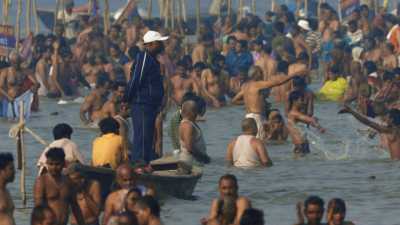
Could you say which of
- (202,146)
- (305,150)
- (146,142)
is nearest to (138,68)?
(146,142)

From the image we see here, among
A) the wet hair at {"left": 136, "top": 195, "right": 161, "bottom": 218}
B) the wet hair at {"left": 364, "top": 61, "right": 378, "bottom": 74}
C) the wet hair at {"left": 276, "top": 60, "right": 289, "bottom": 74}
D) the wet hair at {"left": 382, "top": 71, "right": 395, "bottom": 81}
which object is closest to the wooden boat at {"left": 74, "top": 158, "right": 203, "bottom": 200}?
the wet hair at {"left": 136, "top": 195, "right": 161, "bottom": 218}

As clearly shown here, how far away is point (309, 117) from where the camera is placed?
21266mm

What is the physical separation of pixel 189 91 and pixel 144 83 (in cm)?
945

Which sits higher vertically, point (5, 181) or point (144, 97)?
point (144, 97)

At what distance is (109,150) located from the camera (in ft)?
53.0

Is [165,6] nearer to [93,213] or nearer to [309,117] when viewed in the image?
[309,117]

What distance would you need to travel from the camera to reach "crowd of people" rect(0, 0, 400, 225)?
43.3 feet

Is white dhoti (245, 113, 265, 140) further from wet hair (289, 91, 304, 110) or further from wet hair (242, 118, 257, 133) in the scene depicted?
wet hair (242, 118, 257, 133)

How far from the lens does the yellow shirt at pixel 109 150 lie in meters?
16.1

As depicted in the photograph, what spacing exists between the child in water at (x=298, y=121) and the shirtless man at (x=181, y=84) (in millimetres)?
5609

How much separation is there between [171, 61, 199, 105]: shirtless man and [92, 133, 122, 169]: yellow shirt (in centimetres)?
1096

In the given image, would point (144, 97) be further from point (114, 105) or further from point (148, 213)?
point (148, 213)

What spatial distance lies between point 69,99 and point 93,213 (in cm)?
1655

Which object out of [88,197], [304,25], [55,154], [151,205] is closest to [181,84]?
[304,25]
